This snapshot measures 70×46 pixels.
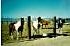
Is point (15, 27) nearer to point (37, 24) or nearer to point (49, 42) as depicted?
point (37, 24)

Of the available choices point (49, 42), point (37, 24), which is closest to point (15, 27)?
point (37, 24)

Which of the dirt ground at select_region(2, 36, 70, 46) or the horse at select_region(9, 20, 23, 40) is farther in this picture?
the horse at select_region(9, 20, 23, 40)

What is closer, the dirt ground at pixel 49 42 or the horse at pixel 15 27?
the dirt ground at pixel 49 42

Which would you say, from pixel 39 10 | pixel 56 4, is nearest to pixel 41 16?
pixel 39 10

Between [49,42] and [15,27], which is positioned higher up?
[15,27]

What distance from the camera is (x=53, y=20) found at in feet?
10.1

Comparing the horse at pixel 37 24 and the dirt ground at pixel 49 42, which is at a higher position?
the horse at pixel 37 24

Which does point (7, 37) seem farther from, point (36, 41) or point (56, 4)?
point (56, 4)

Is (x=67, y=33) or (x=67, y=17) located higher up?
(x=67, y=17)

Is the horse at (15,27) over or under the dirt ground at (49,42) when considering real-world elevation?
over

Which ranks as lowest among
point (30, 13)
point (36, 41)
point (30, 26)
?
point (36, 41)

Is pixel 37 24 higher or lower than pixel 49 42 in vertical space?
higher

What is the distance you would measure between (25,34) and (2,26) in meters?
Result: 0.39

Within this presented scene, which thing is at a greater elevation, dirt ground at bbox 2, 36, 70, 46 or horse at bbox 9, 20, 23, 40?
horse at bbox 9, 20, 23, 40
